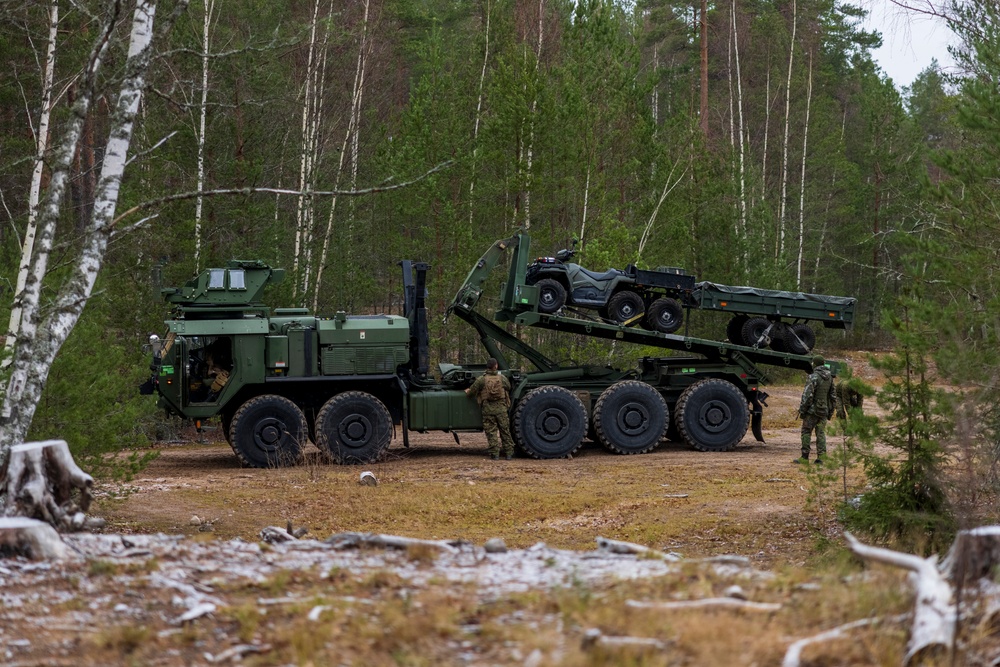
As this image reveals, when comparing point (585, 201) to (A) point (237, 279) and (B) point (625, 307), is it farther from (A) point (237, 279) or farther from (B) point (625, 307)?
(A) point (237, 279)

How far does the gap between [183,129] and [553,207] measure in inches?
339

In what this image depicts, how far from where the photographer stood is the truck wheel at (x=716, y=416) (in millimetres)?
18031

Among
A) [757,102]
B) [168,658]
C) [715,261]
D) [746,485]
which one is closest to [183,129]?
[746,485]

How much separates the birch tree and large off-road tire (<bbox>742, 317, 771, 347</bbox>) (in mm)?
11715

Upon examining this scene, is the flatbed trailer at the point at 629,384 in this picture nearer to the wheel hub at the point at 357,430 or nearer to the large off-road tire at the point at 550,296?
the large off-road tire at the point at 550,296

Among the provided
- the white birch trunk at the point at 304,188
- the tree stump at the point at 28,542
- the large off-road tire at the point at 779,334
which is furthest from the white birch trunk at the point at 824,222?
the tree stump at the point at 28,542

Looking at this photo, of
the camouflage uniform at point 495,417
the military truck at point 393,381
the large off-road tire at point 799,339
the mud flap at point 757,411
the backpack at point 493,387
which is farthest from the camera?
the mud flap at point 757,411

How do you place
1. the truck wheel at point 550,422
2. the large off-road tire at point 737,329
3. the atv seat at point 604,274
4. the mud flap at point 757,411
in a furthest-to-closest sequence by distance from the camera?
the large off-road tire at point 737,329 → the mud flap at point 757,411 → the atv seat at point 604,274 → the truck wheel at point 550,422

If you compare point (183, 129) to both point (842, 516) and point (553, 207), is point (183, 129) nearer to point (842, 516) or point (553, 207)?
point (553, 207)

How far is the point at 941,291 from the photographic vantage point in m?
11.5

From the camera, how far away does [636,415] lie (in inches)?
698

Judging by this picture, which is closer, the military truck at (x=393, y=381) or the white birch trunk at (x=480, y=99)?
the military truck at (x=393, y=381)

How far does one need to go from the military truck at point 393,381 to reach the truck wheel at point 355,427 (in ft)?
0.05

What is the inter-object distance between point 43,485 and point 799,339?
44.3 feet
